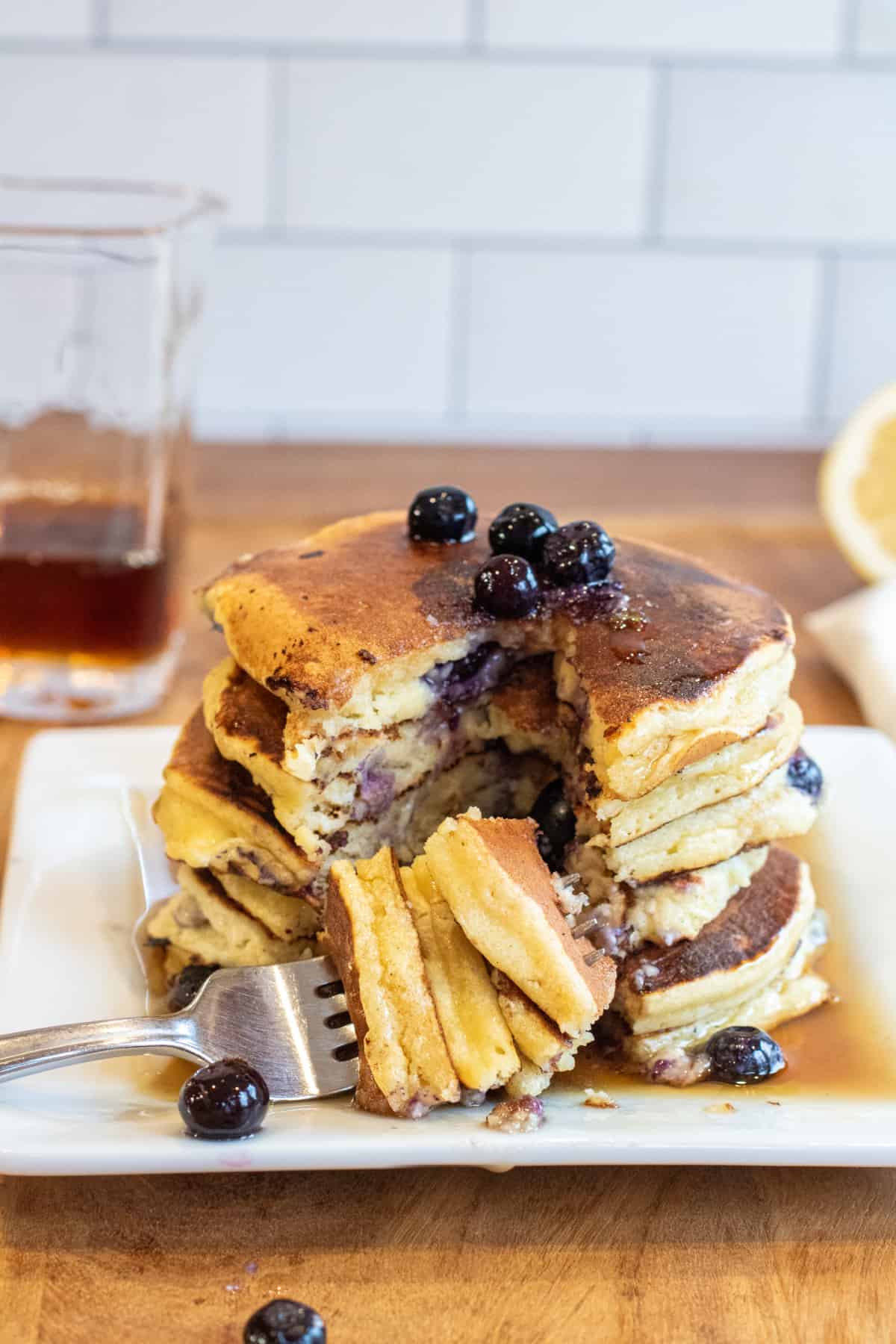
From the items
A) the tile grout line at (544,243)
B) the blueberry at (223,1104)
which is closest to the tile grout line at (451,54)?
the tile grout line at (544,243)

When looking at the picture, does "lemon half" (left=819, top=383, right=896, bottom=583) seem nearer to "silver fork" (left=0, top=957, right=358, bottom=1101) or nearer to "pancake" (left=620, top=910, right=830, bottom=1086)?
"pancake" (left=620, top=910, right=830, bottom=1086)

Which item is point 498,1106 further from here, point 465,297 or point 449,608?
point 465,297

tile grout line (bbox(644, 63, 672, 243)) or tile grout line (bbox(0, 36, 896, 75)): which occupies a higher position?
tile grout line (bbox(0, 36, 896, 75))

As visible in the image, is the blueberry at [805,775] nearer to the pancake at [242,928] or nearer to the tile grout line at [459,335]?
Result: the pancake at [242,928]

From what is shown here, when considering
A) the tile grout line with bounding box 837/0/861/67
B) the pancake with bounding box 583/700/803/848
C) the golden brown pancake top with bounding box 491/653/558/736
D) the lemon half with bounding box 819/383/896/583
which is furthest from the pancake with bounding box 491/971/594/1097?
the tile grout line with bounding box 837/0/861/67

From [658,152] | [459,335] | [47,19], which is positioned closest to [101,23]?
[47,19]

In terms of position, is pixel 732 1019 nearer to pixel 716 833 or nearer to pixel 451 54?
pixel 716 833
